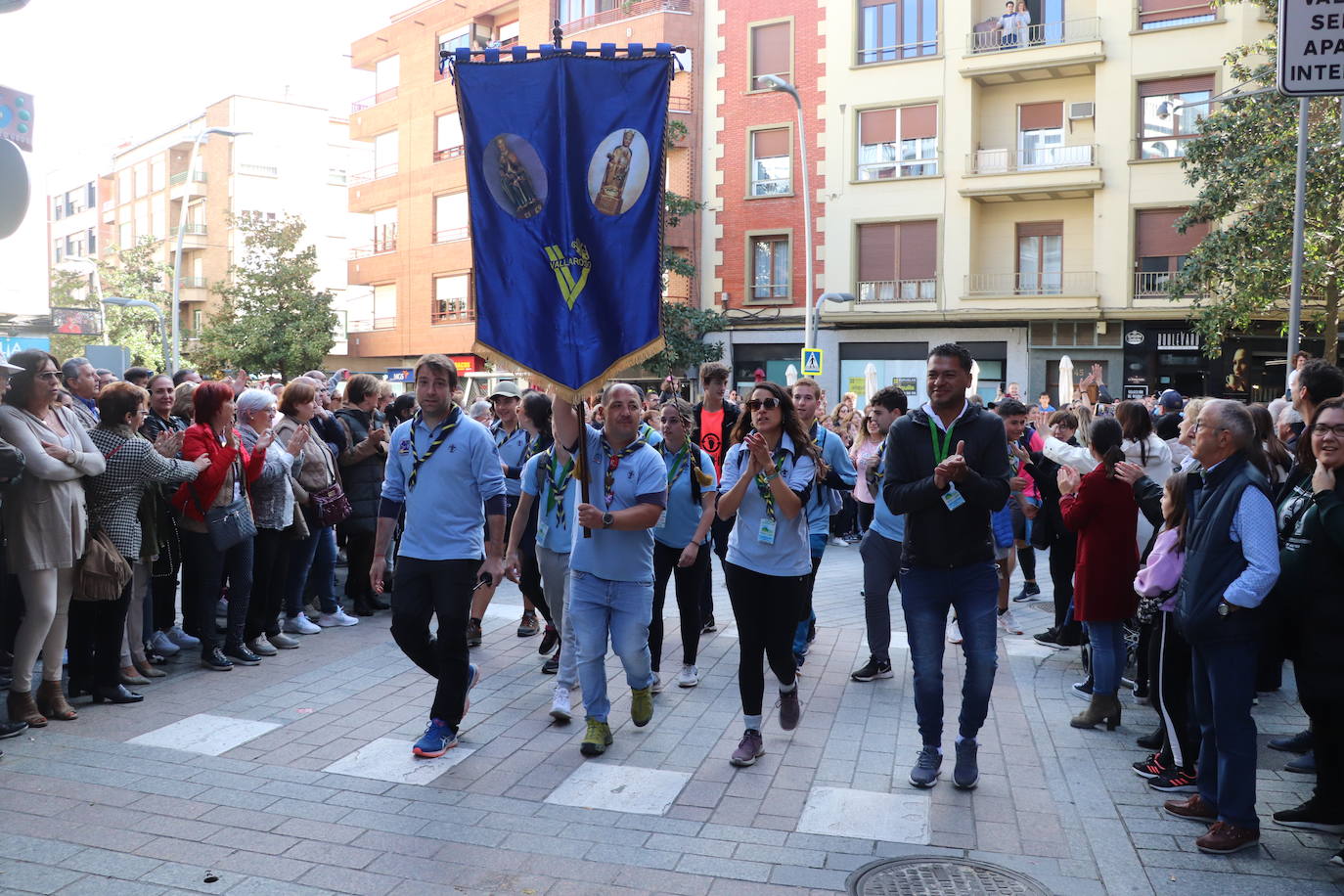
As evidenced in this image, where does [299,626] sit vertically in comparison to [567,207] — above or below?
below

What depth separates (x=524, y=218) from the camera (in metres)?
6.05

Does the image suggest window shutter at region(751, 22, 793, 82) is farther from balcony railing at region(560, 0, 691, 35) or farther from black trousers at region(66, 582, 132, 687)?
black trousers at region(66, 582, 132, 687)

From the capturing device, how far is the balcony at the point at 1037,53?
28484 mm

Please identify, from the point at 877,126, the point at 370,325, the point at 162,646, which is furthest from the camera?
the point at 370,325

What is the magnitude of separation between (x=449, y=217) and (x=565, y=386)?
33269 millimetres

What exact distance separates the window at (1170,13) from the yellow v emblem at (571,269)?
26.9m

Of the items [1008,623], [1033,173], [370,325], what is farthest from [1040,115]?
[370,325]

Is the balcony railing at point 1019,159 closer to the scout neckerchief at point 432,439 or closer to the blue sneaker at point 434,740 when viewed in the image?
the scout neckerchief at point 432,439

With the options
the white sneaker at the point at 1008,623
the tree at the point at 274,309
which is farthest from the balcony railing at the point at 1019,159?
the white sneaker at the point at 1008,623

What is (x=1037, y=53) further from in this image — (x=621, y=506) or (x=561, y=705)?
(x=561, y=705)

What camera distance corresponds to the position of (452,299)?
37688 mm

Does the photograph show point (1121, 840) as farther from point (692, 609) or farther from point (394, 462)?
point (394, 462)

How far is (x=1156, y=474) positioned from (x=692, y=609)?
3.28 m

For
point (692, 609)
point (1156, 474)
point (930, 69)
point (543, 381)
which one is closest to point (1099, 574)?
point (1156, 474)
